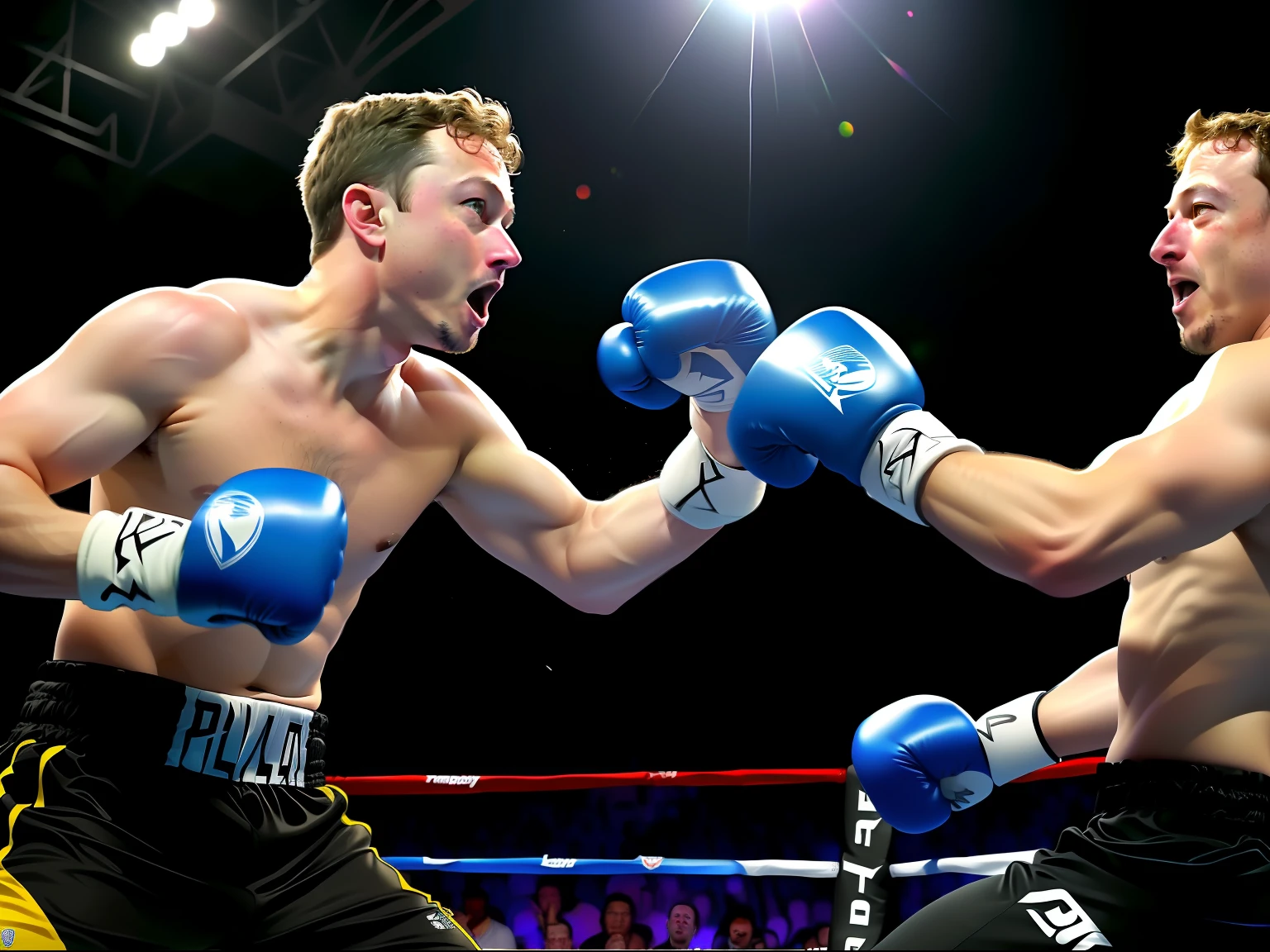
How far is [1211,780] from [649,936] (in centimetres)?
366

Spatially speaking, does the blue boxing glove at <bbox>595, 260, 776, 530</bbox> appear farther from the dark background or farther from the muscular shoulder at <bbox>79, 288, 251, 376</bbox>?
the dark background

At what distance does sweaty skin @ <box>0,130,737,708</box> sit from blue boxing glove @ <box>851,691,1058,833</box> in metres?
0.50

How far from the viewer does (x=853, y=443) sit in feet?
4.68

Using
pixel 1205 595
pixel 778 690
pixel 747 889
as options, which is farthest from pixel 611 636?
pixel 1205 595

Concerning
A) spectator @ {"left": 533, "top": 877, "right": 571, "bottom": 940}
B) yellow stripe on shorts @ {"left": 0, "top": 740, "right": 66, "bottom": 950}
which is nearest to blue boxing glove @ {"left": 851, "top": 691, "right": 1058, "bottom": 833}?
yellow stripe on shorts @ {"left": 0, "top": 740, "right": 66, "bottom": 950}

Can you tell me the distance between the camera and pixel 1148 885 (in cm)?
122

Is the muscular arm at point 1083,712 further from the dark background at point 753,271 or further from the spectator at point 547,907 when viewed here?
the dark background at point 753,271

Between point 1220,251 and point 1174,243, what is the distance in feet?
0.22

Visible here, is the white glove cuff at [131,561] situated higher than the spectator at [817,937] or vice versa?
the white glove cuff at [131,561]

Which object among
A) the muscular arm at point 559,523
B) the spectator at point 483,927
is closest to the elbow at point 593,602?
the muscular arm at point 559,523

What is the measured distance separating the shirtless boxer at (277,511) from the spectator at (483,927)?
9.10 feet

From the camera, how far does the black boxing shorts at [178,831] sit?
1.30 meters

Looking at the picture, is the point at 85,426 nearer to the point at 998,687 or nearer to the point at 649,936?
the point at 649,936

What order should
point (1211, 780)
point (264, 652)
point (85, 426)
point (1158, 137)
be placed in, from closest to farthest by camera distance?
point (1211, 780) → point (85, 426) → point (264, 652) → point (1158, 137)
